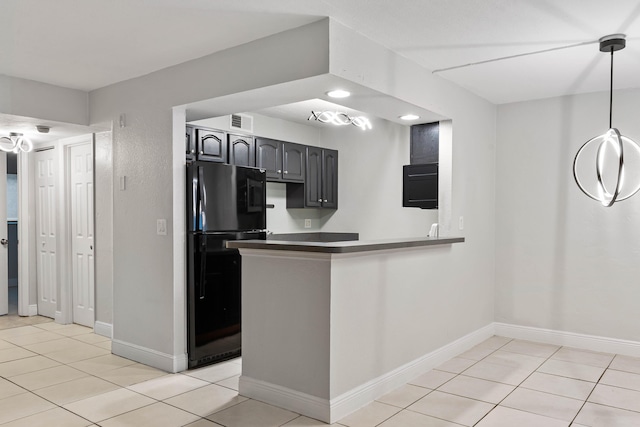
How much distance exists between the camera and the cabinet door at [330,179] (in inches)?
239

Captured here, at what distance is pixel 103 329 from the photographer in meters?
4.94

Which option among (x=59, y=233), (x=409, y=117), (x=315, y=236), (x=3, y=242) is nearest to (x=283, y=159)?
(x=315, y=236)

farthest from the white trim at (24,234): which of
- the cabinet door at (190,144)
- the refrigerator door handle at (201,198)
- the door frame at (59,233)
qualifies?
the refrigerator door handle at (201,198)

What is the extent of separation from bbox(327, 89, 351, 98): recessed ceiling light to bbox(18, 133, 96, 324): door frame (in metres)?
2.92

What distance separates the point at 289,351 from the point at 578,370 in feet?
8.07

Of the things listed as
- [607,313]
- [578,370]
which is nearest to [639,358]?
[607,313]

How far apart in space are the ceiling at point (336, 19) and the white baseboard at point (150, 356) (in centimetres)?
232

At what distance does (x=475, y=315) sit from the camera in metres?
4.64

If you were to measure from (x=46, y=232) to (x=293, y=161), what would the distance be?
3.14 m

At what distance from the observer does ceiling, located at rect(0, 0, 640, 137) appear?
8.79ft

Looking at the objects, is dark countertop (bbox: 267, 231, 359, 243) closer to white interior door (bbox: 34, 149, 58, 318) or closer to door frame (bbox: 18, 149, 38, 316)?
white interior door (bbox: 34, 149, 58, 318)

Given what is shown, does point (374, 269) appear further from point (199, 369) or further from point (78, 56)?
point (78, 56)

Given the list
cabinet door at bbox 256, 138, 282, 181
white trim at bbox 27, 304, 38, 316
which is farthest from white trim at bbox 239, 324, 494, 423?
white trim at bbox 27, 304, 38, 316

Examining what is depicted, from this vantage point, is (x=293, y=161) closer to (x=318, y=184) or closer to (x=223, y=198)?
(x=318, y=184)
